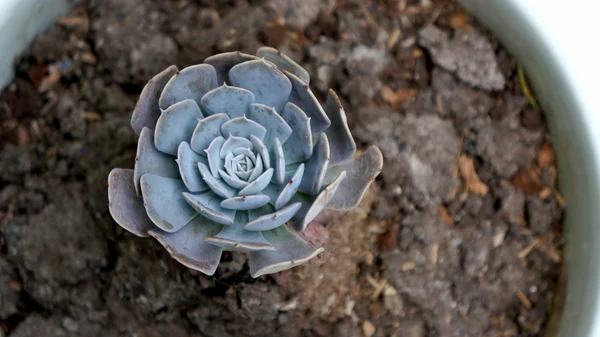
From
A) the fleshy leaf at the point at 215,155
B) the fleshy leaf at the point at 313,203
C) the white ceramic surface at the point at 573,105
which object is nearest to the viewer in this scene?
the fleshy leaf at the point at 313,203

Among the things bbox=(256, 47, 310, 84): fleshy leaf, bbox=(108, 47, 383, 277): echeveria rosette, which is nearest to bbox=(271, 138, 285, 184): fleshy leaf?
bbox=(108, 47, 383, 277): echeveria rosette

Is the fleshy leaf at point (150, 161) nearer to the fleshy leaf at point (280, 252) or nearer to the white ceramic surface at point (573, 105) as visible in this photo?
the fleshy leaf at point (280, 252)

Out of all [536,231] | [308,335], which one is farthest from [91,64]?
[536,231]

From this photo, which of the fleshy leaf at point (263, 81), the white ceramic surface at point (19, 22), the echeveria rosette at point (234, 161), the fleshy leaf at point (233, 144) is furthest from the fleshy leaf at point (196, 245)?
the white ceramic surface at point (19, 22)

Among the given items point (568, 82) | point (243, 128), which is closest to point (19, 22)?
point (243, 128)

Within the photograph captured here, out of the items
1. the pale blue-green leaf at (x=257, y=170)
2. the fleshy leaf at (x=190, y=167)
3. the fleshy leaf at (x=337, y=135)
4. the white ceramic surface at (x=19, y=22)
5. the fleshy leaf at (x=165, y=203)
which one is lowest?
the white ceramic surface at (x=19, y=22)

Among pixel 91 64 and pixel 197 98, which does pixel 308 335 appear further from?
pixel 91 64

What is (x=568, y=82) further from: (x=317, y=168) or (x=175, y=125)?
(x=175, y=125)

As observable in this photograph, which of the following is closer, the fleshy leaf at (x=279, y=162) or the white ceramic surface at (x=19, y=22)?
the fleshy leaf at (x=279, y=162)
